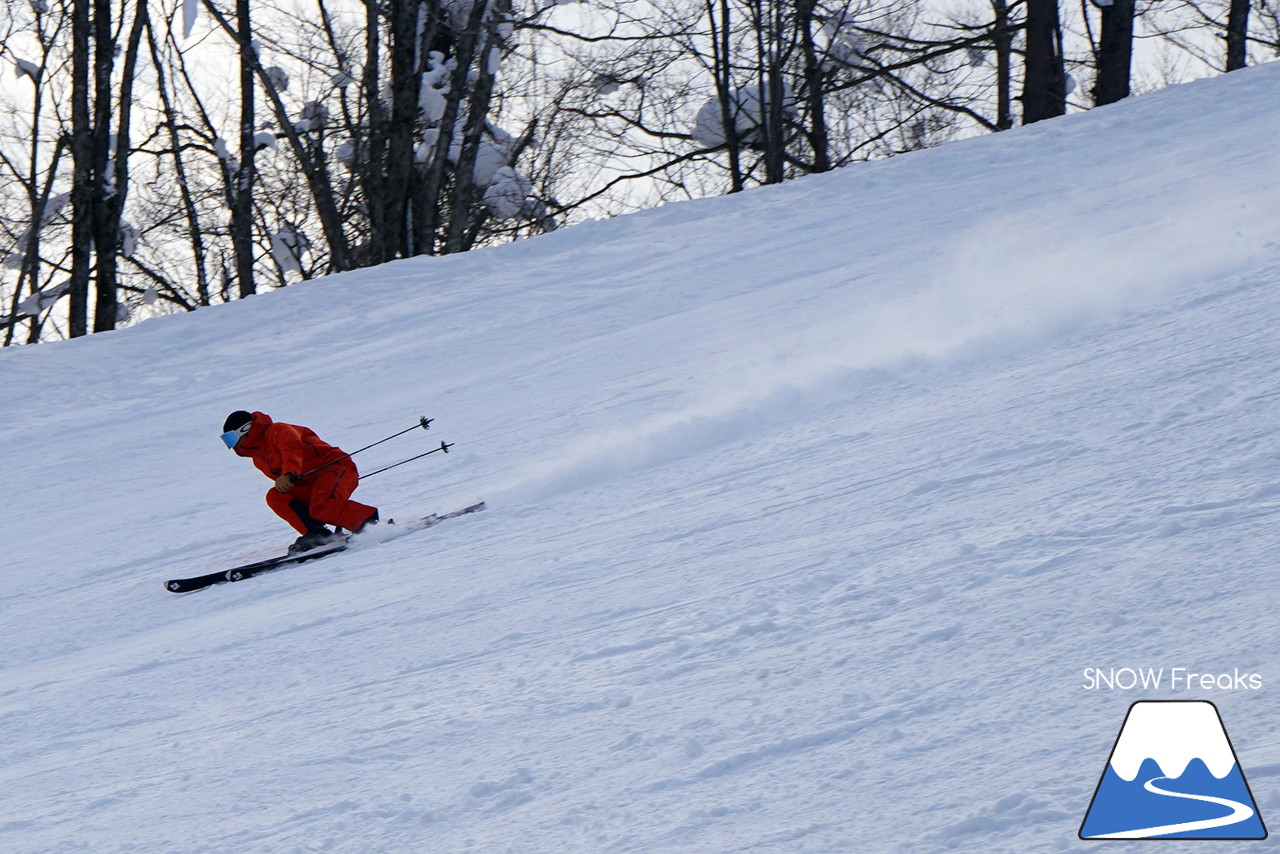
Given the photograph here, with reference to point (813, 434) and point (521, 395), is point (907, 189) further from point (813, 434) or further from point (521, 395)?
point (813, 434)

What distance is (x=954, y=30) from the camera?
70.5ft

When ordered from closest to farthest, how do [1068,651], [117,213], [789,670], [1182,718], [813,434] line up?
1. [1182,718]
2. [1068,651]
3. [789,670]
4. [813,434]
5. [117,213]

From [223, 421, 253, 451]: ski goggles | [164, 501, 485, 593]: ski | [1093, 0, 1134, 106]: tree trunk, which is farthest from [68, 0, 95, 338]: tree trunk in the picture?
[1093, 0, 1134, 106]: tree trunk

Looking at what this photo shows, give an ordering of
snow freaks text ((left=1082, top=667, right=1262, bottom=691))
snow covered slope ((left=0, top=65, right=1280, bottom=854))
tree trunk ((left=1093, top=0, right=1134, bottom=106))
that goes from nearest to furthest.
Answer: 1. snow freaks text ((left=1082, top=667, right=1262, bottom=691))
2. snow covered slope ((left=0, top=65, right=1280, bottom=854))
3. tree trunk ((left=1093, top=0, right=1134, bottom=106))

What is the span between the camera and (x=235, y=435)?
7.59m

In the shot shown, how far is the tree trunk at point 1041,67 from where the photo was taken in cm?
1876

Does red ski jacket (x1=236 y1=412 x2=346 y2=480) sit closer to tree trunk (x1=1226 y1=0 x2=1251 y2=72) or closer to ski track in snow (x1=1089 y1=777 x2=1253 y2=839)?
ski track in snow (x1=1089 y1=777 x2=1253 y2=839)

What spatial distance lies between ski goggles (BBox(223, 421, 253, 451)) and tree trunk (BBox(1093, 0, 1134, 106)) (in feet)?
50.1

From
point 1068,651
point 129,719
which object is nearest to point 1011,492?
point 1068,651

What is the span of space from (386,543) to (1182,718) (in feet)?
16.3

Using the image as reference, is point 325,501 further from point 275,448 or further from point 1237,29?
point 1237,29

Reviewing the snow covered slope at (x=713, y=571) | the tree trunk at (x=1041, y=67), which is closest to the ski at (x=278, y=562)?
the snow covered slope at (x=713, y=571)

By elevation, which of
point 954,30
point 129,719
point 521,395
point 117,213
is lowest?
point 129,719

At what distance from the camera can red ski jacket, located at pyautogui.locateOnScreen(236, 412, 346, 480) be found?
7.68 m
